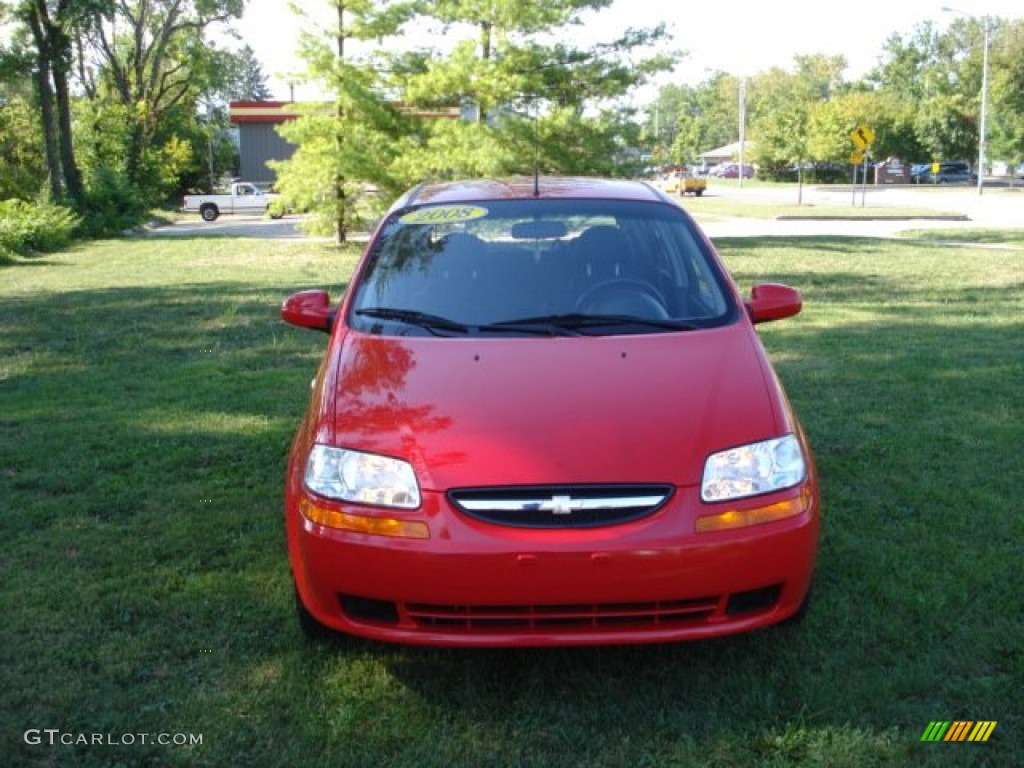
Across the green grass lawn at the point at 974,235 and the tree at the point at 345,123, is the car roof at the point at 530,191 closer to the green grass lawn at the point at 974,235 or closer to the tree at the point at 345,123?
the tree at the point at 345,123

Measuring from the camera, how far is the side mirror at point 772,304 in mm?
4148

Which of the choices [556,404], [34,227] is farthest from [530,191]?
[34,227]

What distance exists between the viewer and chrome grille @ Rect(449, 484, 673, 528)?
9.35ft

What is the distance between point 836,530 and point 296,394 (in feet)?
12.8

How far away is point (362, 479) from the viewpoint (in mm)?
3018

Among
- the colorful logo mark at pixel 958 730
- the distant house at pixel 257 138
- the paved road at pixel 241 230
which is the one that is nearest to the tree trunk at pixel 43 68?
the paved road at pixel 241 230

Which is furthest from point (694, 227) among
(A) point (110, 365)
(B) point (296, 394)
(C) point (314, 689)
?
(A) point (110, 365)

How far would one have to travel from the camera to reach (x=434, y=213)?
14.6 feet

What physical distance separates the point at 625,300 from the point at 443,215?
3.18 ft

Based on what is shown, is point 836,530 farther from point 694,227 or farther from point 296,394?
point 296,394

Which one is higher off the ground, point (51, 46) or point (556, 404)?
point (51, 46)

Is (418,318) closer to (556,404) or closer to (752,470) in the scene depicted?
(556,404)

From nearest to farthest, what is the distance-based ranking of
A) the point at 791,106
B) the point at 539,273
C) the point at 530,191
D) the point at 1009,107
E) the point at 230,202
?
the point at 539,273 → the point at 530,191 → the point at 230,202 → the point at 1009,107 → the point at 791,106

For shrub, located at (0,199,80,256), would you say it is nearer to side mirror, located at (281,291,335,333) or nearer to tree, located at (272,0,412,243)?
tree, located at (272,0,412,243)
